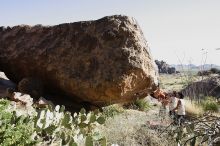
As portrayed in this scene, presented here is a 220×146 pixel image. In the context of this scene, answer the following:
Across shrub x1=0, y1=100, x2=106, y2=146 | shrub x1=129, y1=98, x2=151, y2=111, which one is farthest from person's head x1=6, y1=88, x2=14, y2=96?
shrub x1=129, y1=98, x2=151, y2=111

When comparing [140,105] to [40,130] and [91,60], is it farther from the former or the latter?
[40,130]

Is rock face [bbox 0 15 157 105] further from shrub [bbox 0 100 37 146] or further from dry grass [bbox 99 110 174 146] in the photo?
shrub [bbox 0 100 37 146]

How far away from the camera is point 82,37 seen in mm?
13555

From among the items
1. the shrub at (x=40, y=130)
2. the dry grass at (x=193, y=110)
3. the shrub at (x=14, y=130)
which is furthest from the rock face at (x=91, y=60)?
the shrub at (x=14, y=130)

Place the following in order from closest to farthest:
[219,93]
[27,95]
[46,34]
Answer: [27,95]
[46,34]
[219,93]

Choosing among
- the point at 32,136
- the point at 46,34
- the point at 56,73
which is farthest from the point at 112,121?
the point at 32,136

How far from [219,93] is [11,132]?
914 inches

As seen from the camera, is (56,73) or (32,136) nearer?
(32,136)

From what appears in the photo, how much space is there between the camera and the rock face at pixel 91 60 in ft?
42.7

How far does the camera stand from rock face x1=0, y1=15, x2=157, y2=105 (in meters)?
13.0

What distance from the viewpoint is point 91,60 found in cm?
1326

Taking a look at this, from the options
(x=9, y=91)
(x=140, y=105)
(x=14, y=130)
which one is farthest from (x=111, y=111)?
(x=14, y=130)

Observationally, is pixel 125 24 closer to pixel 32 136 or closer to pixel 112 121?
pixel 112 121

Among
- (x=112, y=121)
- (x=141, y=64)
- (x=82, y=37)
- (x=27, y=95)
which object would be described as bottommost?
(x=112, y=121)
